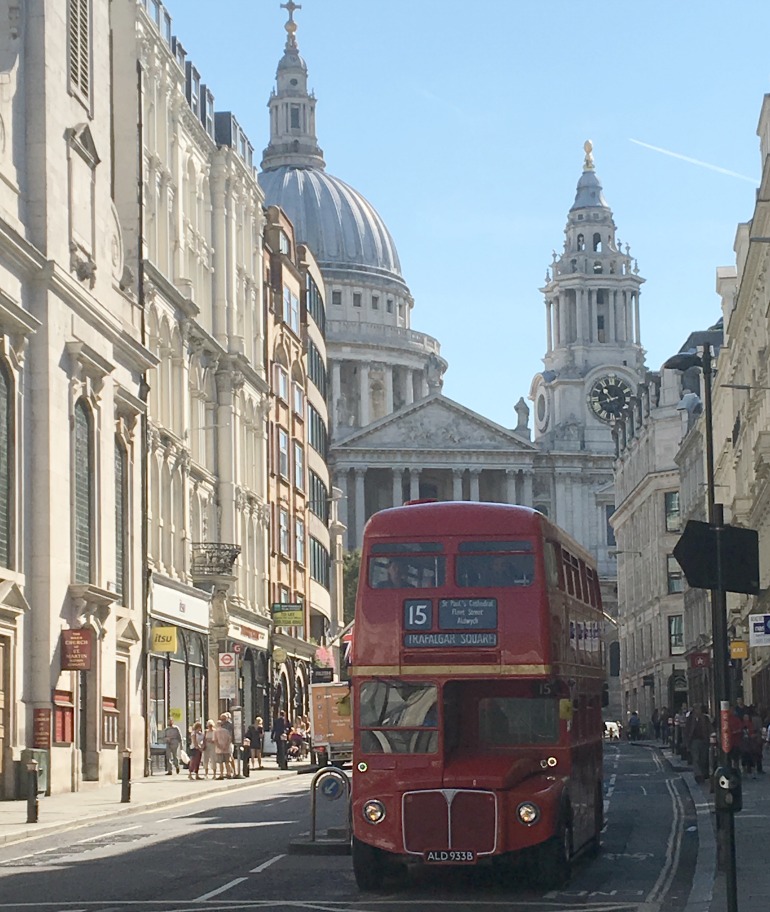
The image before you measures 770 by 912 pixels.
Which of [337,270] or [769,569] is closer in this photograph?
[769,569]

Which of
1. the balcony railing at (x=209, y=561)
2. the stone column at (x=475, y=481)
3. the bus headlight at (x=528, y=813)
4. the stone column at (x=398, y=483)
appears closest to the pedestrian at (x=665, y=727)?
the balcony railing at (x=209, y=561)

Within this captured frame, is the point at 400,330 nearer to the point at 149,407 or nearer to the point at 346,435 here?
the point at 346,435

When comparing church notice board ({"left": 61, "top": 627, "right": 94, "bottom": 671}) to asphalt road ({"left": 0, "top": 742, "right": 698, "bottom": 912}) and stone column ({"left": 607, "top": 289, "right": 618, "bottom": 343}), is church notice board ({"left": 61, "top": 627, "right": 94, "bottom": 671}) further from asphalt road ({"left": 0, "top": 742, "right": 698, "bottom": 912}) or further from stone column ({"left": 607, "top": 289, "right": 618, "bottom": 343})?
stone column ({"left": 607, "top": 289, "right": 618, "bottom": 343})

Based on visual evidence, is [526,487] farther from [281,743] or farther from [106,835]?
[106,835]

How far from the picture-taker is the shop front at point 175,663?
5419 centimetres

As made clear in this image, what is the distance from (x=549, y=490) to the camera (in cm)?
17650

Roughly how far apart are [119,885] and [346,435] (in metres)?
152

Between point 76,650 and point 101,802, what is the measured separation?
4676 mm

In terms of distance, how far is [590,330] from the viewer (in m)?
181

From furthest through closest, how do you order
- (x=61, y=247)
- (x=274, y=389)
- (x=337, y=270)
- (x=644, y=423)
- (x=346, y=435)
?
(x=337, y=270) → (x=346, y=435) → (x=644, y=423) → (x=274, y=389) → (x=61, y=247)

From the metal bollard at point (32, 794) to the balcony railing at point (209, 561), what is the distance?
31592 mm

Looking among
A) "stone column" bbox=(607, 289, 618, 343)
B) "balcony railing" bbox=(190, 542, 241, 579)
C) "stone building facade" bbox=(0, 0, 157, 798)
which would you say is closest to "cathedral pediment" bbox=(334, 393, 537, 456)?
"stone column" bbox=(607, 289, 618, 343)

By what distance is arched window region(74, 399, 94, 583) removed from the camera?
149 ft

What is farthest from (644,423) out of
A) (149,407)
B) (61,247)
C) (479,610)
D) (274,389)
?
(479,610)
